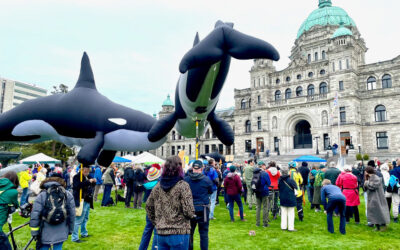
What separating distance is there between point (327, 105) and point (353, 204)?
88.1 feet

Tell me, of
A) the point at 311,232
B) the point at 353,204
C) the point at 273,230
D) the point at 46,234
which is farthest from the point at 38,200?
the point at 353,204

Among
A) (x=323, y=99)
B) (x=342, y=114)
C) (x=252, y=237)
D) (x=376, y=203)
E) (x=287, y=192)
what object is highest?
(x=323, y=99)

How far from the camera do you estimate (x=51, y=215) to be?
13.1 feet

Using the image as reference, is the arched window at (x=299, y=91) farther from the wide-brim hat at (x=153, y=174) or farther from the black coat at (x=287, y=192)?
the wide-brim hat at (x=153, y=174)

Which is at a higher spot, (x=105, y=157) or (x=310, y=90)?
(x=310, y=90)

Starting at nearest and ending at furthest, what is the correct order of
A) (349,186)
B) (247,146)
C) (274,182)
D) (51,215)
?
(51,215) < (349,186) < (274,182) < (247,146)

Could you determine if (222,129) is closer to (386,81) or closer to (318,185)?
(318,185)

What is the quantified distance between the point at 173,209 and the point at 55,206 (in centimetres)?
184

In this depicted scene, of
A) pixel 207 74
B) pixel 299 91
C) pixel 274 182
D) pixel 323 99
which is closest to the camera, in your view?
pixel 207 74

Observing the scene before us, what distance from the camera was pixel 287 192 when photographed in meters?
7.82

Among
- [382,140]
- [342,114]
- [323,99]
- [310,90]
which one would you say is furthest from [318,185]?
[310,90]

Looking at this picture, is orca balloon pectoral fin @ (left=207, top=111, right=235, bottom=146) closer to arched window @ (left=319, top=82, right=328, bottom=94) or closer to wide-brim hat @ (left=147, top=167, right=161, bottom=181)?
wide-brim hat @ (left=147, top=167, right=161, bottom=181)

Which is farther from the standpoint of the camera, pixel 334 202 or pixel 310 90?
pixel 310 90

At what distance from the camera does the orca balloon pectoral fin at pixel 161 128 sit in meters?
5.68
